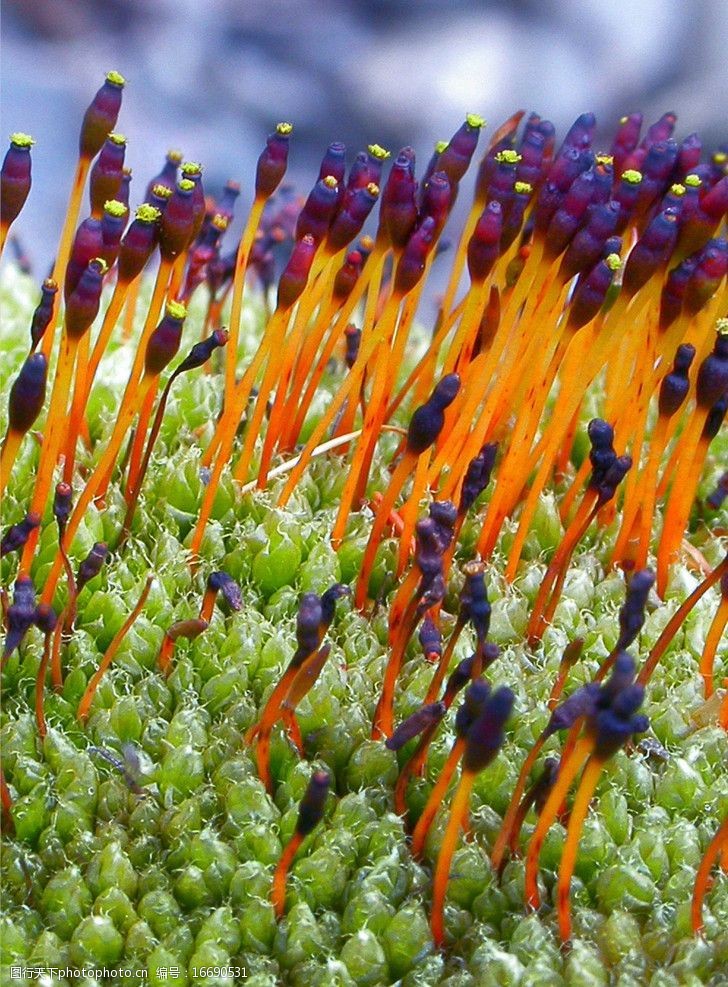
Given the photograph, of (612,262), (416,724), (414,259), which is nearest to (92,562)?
(416,724)

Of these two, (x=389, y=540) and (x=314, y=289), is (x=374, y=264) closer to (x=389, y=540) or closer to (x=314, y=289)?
(x=314, y=289)

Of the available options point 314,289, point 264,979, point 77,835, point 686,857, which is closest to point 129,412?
point 314,289

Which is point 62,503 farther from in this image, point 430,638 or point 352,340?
point 352,340

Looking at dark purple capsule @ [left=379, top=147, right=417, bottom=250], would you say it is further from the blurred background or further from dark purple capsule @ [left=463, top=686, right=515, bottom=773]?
the blurred background

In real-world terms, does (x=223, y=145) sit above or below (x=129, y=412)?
above

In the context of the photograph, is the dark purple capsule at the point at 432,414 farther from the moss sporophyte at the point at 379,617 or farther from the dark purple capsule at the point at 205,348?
the dark purple capsule at the point at 205,348

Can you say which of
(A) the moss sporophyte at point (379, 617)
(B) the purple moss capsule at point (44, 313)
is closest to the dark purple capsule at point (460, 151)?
(A) the moss sporophyte at point (379, 617)

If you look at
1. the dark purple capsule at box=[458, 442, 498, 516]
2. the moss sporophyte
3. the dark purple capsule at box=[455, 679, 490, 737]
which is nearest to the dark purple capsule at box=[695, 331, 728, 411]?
the moss sporophyte
